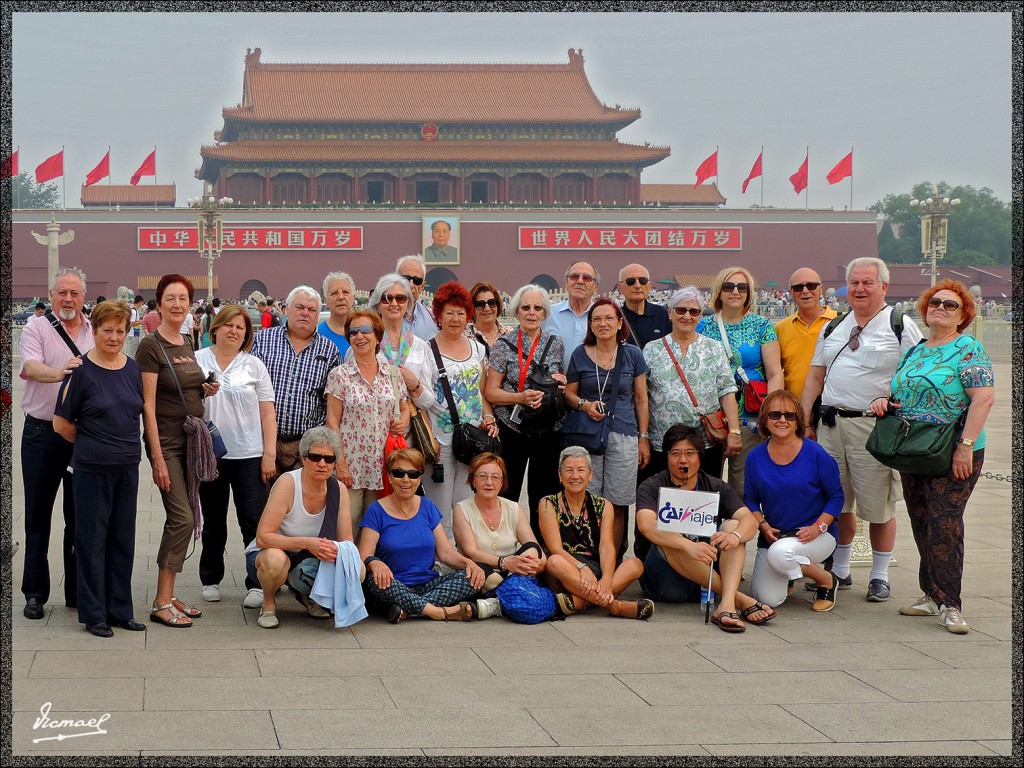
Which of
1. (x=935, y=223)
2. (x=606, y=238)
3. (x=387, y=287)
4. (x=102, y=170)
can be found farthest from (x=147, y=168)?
(x=387, y=287)

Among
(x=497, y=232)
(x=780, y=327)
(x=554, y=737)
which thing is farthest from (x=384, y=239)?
(x=554, y=737)

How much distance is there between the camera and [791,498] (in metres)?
4.73

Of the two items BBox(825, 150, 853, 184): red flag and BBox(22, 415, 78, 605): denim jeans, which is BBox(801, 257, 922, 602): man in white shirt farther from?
BBox(825, 150, 853, 184): red flag

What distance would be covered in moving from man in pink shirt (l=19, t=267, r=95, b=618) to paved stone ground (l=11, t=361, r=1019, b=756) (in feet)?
0.67

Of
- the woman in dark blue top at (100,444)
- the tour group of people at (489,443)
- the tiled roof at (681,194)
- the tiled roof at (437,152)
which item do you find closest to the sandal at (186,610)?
the tour group of people at (489,443)

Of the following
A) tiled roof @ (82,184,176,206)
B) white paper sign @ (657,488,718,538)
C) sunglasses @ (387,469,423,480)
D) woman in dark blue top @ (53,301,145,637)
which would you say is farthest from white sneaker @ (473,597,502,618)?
tiled roof @ (82,184,176,206)

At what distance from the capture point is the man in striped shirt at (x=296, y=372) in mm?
4797

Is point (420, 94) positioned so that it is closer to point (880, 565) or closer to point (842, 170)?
point (842, 170)

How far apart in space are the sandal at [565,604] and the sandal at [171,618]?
139 centimetres

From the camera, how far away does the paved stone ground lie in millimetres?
3107

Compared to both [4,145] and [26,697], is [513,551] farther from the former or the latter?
[4,145]

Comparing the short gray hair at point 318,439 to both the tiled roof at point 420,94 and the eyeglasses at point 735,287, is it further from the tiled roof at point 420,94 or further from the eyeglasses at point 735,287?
the tiled roof at point 420,94

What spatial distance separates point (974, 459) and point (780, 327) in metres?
1.18

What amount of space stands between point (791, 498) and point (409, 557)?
155cm
